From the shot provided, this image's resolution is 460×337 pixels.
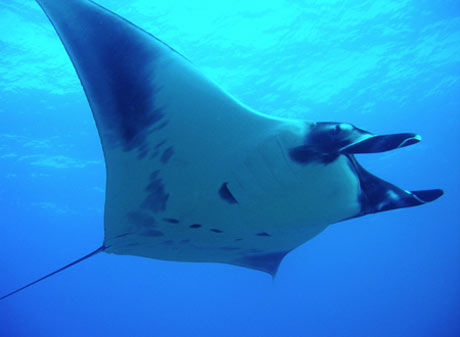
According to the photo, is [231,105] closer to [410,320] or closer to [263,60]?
[263,60]

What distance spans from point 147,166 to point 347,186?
141cm

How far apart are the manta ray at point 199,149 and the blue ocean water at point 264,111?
953 cm

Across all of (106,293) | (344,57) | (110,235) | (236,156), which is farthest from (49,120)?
(106,293)

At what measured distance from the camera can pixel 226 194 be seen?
2.44m

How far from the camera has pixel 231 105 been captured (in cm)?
211

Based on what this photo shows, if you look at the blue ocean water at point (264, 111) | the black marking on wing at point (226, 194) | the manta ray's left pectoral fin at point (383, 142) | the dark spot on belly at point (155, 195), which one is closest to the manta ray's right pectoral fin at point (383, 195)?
the manta ray's left pectoral fin at point (383, 142)

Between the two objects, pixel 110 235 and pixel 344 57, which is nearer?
pixel 110 235

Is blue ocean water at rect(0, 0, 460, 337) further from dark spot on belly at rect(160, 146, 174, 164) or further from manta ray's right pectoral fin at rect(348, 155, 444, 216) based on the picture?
manta ray's right pectoral fin at rect(348, 155, 444, 216)

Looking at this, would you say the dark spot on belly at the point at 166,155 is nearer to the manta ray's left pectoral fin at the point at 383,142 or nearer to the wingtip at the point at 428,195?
the manta ray's left pectoral fin at the point at 383,142

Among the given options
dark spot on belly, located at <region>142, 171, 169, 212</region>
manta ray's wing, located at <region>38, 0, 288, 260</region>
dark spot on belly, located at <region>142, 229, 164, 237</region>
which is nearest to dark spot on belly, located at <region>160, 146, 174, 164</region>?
manta ray's wing, located at <region>38, 0, 288, 260</region>

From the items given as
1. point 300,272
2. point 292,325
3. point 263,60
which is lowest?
point 292,325

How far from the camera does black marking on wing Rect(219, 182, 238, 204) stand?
7.95 feet

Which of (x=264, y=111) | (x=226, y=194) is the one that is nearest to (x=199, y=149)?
(x=226, y=194)

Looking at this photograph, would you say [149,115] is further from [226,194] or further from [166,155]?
[226,194]
